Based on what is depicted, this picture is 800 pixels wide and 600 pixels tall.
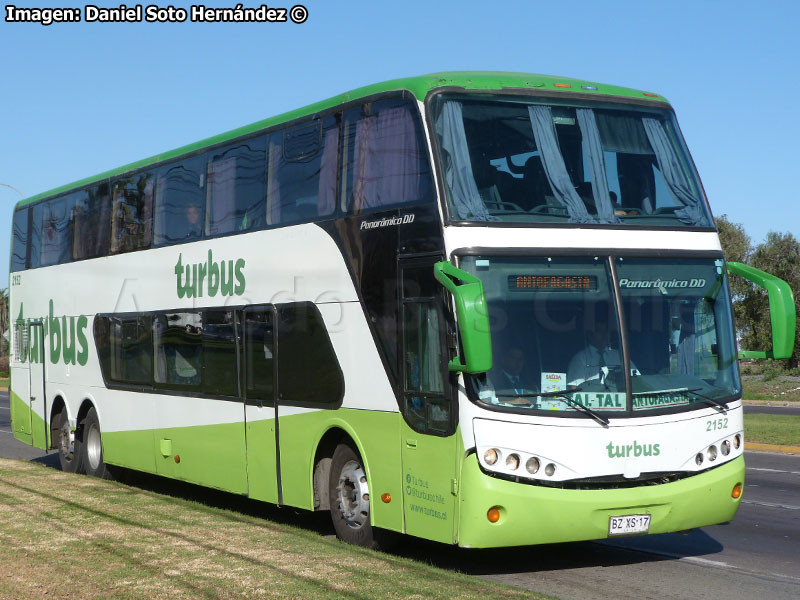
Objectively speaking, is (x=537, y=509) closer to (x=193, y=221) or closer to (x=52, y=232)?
(x=193, y=221)

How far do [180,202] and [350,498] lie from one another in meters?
5.45

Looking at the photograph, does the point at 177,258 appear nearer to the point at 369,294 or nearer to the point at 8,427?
the point at 369,294

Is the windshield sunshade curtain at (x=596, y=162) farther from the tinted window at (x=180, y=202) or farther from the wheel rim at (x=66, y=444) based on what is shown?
the wheel rim at (x=66, y=444)

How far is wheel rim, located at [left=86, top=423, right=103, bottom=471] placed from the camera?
1787 centimetres

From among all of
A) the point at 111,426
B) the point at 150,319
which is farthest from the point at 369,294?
the point at 111,426

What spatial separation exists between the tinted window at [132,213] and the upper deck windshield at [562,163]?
7.24 m

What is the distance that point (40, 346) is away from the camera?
19891mm

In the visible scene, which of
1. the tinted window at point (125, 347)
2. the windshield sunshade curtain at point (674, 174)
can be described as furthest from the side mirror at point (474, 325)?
the tinted window at point (125, 347)

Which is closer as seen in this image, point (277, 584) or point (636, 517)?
point (277, 584)

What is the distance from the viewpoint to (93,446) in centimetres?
1800

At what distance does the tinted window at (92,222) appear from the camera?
17.2 metres

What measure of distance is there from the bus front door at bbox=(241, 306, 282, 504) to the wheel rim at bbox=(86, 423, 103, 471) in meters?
5.66

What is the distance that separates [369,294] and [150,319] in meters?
6.06

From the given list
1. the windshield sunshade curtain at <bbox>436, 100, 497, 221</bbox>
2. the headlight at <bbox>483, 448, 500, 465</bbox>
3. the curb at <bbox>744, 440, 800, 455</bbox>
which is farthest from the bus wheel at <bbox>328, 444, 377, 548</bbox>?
the curb at <bbox>744, 440, 800, 455</bbox>
